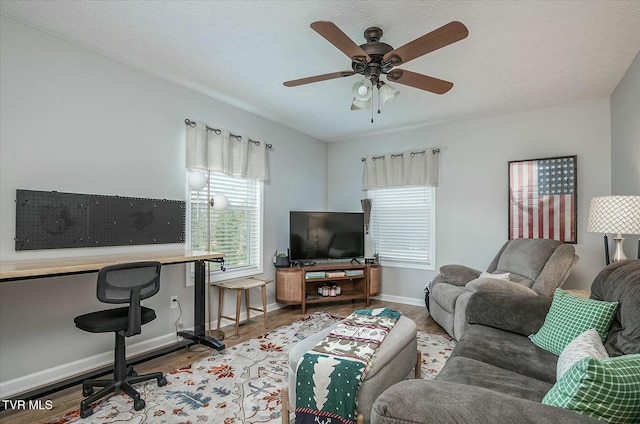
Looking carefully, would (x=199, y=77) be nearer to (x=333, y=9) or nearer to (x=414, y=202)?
(x=333, y=9)

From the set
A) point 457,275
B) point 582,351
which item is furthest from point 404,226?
point 582,351

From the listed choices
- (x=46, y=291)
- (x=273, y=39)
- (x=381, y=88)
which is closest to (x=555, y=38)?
(x=381, y=88)

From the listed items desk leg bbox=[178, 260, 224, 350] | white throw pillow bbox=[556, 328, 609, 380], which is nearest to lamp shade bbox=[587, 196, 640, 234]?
white throw pillow bbox=[556, 328, 609, 380]

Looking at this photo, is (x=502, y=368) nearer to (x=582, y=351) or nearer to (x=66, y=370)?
(x=582, y=351)

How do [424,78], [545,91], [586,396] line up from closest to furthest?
[586,396], [424,78], [545,91]

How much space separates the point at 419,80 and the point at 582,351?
1.86 m

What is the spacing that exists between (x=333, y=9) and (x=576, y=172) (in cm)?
334

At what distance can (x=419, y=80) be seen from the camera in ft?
7.64

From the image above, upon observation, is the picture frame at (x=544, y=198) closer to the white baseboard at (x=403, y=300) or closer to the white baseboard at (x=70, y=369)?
the white baseboard at (x=403, y=300)

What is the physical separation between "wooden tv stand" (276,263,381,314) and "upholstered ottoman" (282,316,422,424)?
209cm

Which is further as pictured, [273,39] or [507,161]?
[507,161]

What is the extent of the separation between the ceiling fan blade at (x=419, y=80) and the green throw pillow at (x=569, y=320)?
5.22 feet

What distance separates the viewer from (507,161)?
13.5 feet

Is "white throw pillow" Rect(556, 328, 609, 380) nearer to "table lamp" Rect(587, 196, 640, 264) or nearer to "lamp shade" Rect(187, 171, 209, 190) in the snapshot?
"table lamp" Rect(587, 196, 640, 264)
